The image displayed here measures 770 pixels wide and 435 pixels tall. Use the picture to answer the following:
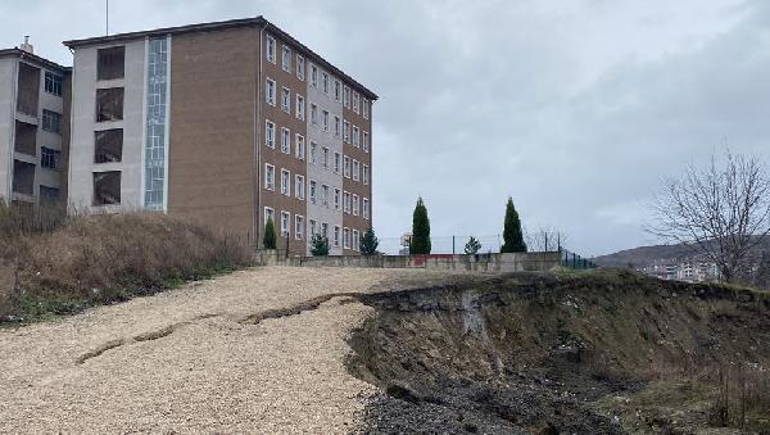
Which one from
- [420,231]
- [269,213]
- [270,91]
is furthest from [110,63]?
[420,231]

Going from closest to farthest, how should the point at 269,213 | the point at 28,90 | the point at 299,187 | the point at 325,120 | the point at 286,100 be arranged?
the point at 269,213, the point at 286,100, the point at 299,187, the point at 28,90, the point at 325,120

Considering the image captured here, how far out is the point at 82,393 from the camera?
43.5 ft

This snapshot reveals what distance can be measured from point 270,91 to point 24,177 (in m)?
20.0

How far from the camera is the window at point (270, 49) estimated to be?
58.8 meters

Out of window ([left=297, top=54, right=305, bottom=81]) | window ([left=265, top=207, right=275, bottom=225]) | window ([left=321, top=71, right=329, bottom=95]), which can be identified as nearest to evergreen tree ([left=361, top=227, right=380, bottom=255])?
window ([left=265, top=207, right=275, bottom=225])

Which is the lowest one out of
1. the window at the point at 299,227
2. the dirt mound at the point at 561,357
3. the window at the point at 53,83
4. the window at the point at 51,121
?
the dirt mound at the point at 561,357

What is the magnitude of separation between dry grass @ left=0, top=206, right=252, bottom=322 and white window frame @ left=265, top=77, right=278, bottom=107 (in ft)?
99.8

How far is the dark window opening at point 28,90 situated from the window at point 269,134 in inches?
754

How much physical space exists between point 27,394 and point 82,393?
35.3 inches

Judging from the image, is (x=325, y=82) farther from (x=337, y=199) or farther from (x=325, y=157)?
(x=337, y=199)

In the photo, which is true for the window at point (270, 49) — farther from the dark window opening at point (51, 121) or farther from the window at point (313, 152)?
the dark window opening at point (51, 121)

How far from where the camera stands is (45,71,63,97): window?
2616 inches

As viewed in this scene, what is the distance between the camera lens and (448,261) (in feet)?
129

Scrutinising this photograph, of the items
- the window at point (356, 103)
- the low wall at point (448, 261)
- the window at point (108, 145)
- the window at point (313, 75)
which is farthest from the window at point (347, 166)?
the low wall at point (448, 261)
